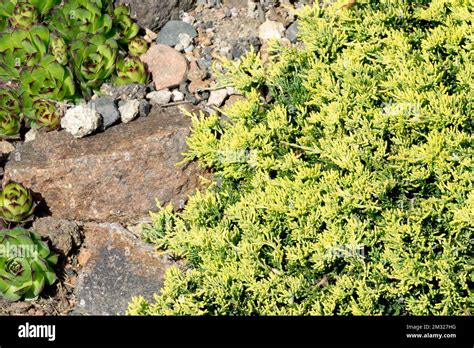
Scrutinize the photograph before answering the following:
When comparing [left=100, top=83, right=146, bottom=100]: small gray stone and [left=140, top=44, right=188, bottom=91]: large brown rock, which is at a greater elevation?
[left=140, top=44, right=188, bottom=91]: large brown rock

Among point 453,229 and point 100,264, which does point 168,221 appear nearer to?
point 100,264

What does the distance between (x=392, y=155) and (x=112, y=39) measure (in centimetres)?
238

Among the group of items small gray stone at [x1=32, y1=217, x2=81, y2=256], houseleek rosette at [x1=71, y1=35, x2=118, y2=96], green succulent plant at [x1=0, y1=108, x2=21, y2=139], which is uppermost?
houseleek rosette at [x1=71, y1=35, x2=118, y2=96]

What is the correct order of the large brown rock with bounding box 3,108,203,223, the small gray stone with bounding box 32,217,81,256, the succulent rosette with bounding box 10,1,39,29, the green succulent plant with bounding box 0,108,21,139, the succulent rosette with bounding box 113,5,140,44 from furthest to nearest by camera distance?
the succulent rosette with bounding box 113,5,140,44
the succulent rosette with bounding box 10,1,39,29
the green succulent plant with bounding box 0,108,21,139
the large brown rock with bounding box 3,108,203,223
the small gray stone with bounding box 32,217,81,256

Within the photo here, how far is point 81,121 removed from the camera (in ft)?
19.1

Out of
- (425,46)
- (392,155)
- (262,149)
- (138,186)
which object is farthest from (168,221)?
(425,46)

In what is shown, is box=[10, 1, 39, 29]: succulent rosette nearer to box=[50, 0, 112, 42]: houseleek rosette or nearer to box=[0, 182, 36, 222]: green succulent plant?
box=[50, 0, 112, 42]: houseleek rosette

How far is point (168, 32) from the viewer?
6531 millimetres

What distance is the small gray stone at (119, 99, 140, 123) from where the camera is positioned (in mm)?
6000

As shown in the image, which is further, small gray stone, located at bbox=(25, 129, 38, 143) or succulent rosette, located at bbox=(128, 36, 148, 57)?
succulent rosette, located at bbox=(128, 36, 148, 57)

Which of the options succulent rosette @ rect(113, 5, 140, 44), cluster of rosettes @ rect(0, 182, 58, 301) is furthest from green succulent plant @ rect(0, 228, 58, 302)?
succulent rosette @ rect(113, 5, 140, 44)

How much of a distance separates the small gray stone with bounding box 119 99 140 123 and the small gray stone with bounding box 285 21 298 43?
1.35 meters

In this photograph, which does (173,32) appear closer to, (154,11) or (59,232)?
(154,11)

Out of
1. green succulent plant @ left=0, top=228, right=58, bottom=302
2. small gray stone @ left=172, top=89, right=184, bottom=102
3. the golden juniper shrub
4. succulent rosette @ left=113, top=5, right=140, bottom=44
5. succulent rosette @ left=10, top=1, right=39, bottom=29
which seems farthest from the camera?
succulent rosette @ left=113, top=5, right=140, bottom=44
